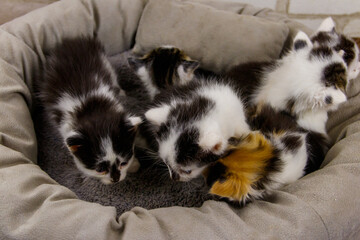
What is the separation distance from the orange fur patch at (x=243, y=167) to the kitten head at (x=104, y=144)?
48 cm

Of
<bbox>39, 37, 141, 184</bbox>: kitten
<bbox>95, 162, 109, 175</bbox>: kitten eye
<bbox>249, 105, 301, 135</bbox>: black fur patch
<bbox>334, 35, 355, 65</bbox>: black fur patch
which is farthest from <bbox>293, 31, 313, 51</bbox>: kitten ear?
<bbox>95, 162, 109, 175</bbox>: kitten eye

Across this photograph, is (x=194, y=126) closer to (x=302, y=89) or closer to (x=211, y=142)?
(x=211, y=142)

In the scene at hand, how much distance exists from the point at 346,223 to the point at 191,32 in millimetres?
1520

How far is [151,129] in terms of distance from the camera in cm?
157

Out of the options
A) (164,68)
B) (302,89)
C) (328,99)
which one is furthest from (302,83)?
(164,68)

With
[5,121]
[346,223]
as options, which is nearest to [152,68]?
[5,121]

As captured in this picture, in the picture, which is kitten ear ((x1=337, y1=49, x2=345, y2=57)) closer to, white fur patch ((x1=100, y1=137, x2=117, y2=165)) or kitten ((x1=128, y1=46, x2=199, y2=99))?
kitten ((x1=128, y1=46, x2=199, y2=99))

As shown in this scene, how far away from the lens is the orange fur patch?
114 cm

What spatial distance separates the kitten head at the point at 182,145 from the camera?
123cm

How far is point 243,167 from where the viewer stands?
3.87ft

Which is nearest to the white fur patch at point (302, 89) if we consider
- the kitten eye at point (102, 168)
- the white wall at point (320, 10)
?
the kitten eye at point (102, 168)

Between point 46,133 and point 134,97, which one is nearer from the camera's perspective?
point 46,133

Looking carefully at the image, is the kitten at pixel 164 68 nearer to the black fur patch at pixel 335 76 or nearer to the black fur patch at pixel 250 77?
the black fur patch at pixel 250 77

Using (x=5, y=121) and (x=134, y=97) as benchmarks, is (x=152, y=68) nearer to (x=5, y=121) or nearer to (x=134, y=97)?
(x=134, y=97)
